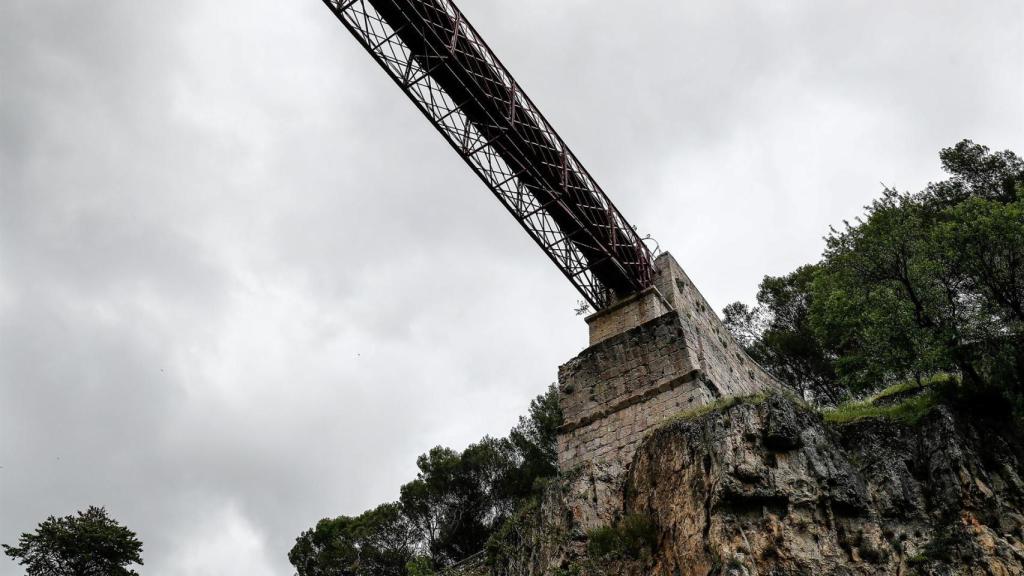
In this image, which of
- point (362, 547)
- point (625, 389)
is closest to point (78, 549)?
point (362, 547)

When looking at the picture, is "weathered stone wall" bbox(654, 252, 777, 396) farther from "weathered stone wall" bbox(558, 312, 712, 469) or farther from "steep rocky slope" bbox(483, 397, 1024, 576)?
"steep rocky slope" bbox(483, 397, 1024, 576)

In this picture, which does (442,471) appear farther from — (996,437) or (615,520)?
(996,437)

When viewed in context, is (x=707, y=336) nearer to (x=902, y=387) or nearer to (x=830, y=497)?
(x=902, y=387)

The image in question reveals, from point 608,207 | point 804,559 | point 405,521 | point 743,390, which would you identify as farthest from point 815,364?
point 804,559

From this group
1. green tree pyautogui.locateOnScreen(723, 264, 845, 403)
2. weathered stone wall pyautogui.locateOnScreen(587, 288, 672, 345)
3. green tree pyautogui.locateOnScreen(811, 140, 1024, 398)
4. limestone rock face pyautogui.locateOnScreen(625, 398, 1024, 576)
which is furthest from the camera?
green tree pyautogui.locateOnScreen(723, 264, 845, 403)

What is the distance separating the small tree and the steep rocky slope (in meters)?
19.3

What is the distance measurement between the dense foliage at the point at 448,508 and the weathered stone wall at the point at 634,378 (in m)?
9.81

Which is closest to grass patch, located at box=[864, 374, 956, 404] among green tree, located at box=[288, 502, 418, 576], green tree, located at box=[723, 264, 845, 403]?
green tree, located at box=[723, 264, 845, 403]

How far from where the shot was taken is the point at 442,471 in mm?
29672

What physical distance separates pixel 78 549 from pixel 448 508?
1300 cm

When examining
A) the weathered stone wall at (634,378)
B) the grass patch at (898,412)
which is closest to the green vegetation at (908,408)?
the grass patch at (898,412)

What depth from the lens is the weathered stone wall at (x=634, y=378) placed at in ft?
54.8

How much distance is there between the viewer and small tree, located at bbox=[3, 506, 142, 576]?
2498 centimetres

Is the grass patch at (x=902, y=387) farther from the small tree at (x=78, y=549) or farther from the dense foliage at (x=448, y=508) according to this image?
the small tree at (x=78, y=549)
